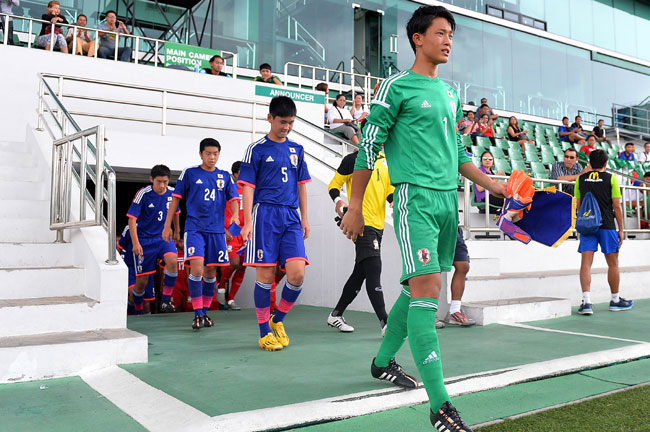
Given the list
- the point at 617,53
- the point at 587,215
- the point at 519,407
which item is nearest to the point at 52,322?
the point at 519,407

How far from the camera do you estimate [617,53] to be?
88.3 feet

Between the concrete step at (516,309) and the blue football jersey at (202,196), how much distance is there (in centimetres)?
304

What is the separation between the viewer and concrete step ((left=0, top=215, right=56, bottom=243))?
5.89 m

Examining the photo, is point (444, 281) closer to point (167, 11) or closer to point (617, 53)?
point (167, 11)

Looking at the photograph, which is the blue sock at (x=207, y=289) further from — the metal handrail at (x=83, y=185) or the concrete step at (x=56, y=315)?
the concrete step at (x=56, y=315)

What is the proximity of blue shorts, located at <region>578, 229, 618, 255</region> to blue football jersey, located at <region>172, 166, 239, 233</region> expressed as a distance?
468cm

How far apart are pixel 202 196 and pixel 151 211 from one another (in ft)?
5.61

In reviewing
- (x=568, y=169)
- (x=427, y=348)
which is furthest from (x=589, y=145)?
(x=427, y=348)

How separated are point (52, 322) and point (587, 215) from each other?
21.1 ft

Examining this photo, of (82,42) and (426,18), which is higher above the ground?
(82,42)

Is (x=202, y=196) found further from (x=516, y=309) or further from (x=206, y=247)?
(x=516, y=309)

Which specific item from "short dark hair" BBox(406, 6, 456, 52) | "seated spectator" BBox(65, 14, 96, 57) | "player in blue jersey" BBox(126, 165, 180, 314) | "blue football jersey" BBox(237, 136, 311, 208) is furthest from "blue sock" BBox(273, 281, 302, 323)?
"seated spectator" BBox(65, 14, 96, 57)

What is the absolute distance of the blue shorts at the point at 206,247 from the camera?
20.3 ft

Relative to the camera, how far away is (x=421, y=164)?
293cm
